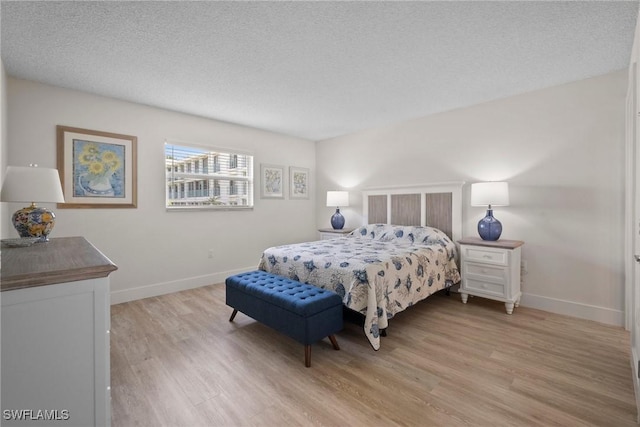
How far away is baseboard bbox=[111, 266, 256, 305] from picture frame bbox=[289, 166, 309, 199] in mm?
1720

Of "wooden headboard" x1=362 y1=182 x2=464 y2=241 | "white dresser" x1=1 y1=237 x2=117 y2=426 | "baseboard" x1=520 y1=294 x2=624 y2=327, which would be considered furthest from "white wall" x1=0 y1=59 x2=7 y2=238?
"baseboard" x1=520 y1=294 x2=624 y2=327

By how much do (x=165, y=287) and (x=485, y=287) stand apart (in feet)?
12.4

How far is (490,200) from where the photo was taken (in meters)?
2.98

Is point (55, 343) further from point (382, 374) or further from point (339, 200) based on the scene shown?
point (339, 200)

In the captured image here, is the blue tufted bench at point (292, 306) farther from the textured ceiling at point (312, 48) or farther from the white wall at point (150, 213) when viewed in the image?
the textured ceiling at point (312, 48)

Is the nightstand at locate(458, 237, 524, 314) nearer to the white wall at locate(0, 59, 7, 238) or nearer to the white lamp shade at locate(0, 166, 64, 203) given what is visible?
the white lamp shade at locate(0, 166, 64, 203)

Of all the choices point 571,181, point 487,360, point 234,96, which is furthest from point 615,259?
point 234,96

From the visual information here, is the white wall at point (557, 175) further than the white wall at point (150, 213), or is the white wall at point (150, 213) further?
the white wall at point (150, 213)

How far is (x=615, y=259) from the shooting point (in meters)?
2.68

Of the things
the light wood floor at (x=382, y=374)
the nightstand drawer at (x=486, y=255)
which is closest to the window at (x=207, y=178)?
the light wood floor at (x=382, y=374)

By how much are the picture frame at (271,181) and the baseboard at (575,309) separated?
3.68m

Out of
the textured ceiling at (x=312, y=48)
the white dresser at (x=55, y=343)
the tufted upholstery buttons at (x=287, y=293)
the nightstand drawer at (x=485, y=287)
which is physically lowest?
the nightstand drawer at (x=485, y=287)

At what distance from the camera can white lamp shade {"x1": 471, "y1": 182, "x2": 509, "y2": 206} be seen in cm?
295

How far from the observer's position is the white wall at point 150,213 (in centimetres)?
284
